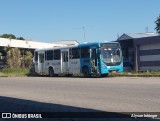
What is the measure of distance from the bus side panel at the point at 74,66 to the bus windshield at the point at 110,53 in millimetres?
3093

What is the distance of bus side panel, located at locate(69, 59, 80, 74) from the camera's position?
34.2m

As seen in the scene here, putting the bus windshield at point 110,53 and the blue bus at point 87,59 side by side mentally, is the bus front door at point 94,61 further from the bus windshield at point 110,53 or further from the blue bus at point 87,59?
the bus windshield at point 110,53

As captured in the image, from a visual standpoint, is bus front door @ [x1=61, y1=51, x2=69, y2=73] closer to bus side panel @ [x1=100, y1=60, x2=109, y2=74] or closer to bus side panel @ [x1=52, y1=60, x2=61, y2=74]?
bus side panel @ [x1=52, y1=60, x2=61, y2=74]

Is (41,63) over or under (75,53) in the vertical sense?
under

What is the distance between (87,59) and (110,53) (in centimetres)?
198

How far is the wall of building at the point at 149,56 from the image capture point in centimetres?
4462

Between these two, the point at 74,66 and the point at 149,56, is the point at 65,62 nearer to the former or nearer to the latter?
the point at 74,66

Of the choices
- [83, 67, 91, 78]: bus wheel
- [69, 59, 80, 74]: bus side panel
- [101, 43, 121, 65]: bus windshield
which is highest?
[101, 43, 121, 65]: bus windshield

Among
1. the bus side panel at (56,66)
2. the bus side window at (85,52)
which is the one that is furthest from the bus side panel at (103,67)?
the bus side panel at (56,66)

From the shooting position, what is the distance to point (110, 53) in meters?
32.3

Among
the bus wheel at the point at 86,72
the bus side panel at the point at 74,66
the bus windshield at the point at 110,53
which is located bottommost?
the bus wheel at the point at 86,72

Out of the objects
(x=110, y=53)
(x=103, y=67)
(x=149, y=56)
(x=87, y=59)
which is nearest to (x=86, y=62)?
(x=87, y=59)

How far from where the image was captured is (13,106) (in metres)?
12.7

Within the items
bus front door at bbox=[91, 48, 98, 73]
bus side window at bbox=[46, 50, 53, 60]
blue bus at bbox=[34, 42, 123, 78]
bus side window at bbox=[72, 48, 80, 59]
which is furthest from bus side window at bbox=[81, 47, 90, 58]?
bus side window at bbox=[46, 50, 53, 60]
